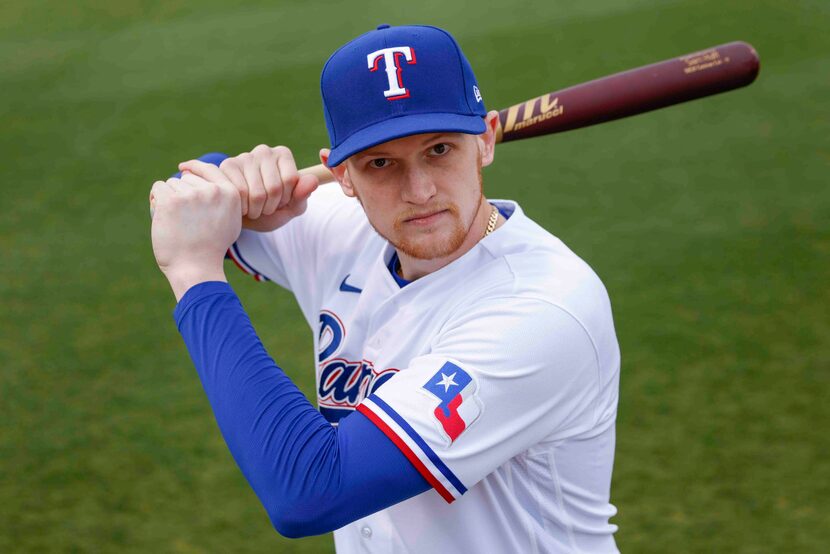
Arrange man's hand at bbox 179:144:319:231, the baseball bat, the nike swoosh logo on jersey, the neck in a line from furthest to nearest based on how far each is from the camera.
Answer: the baseball bat
the nike swoosh logo on jersey
man's hand at bbox 179:144:319:231
the neck

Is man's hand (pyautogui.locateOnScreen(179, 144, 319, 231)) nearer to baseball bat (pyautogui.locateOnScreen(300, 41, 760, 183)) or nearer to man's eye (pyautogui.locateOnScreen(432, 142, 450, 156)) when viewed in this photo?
man's eye (pyautogui.locateOnScreen(432, 142, 450, 156))

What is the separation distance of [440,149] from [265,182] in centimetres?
46

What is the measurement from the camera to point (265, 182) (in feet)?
7.63

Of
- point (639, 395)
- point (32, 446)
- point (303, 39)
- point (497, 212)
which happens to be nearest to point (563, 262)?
point (497, 212)

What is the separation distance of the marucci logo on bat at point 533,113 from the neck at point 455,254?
0.51 meters

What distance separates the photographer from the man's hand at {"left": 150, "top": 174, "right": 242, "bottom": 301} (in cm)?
206

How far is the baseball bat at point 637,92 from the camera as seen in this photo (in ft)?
8.95

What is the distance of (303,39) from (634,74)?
19.6 ft

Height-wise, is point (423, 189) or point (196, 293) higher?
point (423, 189)

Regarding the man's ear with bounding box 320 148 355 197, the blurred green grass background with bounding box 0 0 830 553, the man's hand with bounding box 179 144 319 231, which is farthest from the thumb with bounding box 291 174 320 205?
the blurred green grass background with bounding box 0 0 830 553

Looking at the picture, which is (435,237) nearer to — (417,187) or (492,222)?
(417,187)

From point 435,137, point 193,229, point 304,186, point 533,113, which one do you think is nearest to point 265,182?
point 304,186

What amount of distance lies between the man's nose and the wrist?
39 centimetres

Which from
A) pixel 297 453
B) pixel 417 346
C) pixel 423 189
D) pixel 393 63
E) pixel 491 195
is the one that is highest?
pixel 491 195
